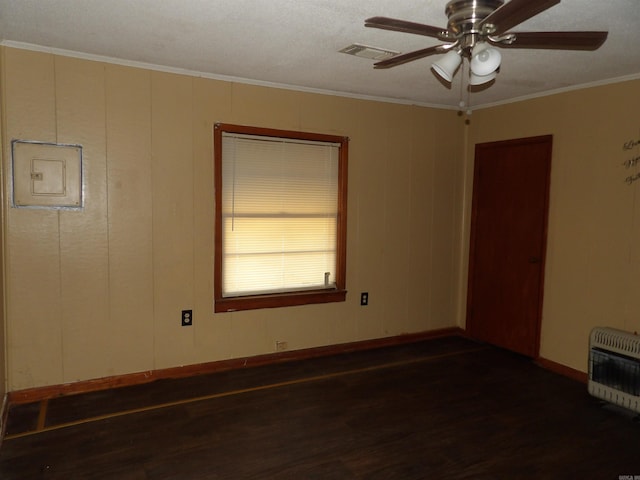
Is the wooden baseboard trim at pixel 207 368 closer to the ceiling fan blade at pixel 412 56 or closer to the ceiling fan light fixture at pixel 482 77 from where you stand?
the ceiling fan blade at pixel 412 56

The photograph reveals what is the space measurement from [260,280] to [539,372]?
8.54 ft

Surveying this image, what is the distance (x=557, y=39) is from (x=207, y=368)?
3370mm

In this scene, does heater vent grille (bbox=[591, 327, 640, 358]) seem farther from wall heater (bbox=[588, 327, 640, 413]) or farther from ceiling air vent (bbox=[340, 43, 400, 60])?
ceiling air vent (bbox=[340, 43, 400, 60])

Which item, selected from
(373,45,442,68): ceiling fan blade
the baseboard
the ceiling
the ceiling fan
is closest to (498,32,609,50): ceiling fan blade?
the ceiling fan

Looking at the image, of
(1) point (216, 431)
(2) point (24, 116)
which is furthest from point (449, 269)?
(2) point (24, 116)

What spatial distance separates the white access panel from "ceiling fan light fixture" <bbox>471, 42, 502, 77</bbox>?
2.76 m

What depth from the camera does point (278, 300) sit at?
417 cm

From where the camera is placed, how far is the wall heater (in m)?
3.25

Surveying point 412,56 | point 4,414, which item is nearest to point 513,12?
point 412,56

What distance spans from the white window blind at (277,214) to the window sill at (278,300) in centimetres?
7

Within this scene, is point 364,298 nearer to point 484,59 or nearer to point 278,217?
point 278,217

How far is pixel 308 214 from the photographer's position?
4.31 meters

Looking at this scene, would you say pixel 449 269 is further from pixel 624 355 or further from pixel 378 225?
pixel 624 355

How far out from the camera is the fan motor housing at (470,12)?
6.46ft
